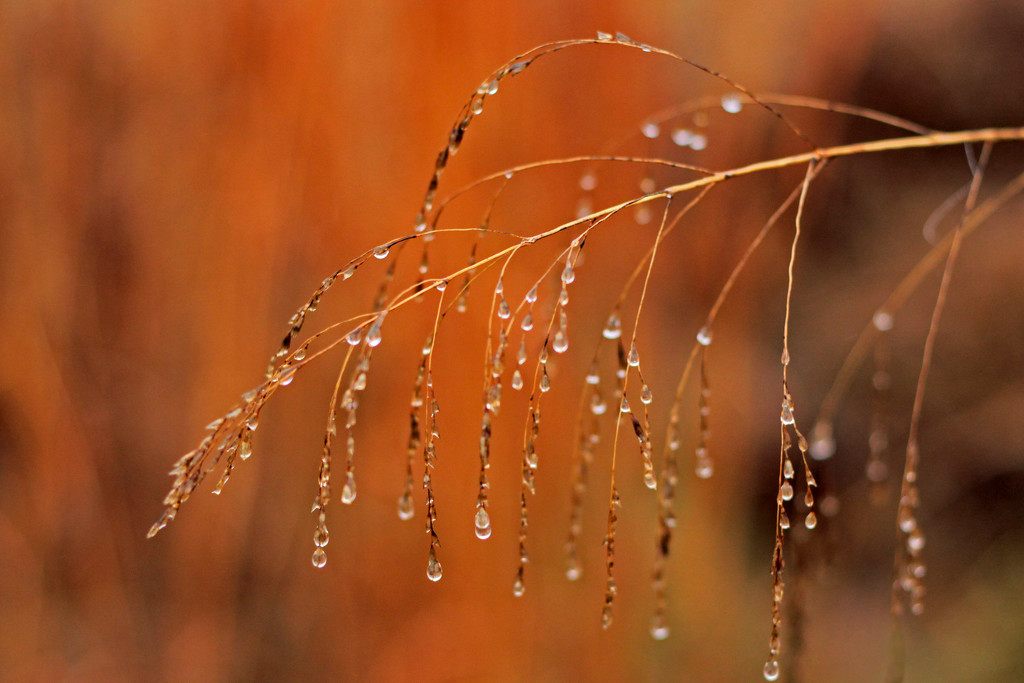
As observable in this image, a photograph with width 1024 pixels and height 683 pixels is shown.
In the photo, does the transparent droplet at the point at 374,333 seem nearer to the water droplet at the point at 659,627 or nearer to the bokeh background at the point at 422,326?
the water droplet at the point at 659,627

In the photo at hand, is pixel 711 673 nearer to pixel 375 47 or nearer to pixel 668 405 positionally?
pixel 668 405

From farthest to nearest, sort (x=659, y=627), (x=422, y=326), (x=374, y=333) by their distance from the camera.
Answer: (x=422, y=326) → (x=659, y=627) → (x=374, y=333)

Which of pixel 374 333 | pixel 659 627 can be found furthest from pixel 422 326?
pixel 374 333

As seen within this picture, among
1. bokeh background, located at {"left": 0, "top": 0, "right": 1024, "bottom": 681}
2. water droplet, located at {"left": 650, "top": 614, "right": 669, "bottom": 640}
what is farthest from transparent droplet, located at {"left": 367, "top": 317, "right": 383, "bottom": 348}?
bokeh background, located at {"left": 0, "top": 0, "right": 1024, "bottom": 681}

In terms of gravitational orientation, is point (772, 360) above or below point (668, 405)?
above

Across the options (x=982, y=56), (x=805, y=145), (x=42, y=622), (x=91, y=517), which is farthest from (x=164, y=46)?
(x=982, y=56)

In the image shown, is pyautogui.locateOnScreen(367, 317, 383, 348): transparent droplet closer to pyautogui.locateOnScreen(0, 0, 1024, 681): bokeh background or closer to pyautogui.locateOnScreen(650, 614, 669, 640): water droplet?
pyautogui.locateOnScreen(650, 614, 669, 640): water droplet

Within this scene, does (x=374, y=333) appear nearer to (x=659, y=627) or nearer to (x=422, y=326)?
(x=659, y=627)

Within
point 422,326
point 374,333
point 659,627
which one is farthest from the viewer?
point 422,326
